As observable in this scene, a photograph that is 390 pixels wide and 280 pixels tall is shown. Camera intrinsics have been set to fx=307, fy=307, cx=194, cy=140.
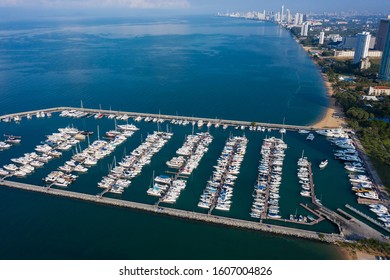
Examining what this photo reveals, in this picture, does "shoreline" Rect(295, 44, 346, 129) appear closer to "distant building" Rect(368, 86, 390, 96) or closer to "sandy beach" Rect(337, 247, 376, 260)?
"distant building" Rect(368, 86, 390, 96)

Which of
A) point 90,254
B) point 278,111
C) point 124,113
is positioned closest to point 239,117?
point 278,111

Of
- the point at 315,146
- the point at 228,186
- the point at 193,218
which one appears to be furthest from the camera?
the point at 315,146

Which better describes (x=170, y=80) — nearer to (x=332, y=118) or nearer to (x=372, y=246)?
(x=332, y=118)

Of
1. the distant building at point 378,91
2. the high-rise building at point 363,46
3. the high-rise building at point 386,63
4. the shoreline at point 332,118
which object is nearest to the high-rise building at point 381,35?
the high-rise building at point 363,46

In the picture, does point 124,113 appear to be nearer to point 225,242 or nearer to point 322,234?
point 225,242

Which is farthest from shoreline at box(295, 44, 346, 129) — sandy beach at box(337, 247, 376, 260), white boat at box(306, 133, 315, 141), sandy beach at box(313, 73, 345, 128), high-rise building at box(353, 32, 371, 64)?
high-rise building at box(353, 32, 371, 64)

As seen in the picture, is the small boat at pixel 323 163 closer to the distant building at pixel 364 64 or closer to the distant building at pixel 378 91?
the distant building at pixel 378 91

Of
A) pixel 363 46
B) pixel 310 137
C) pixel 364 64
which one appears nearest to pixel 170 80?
pixel 310 137
